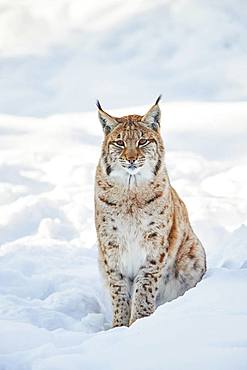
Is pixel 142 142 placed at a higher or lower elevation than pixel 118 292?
higher

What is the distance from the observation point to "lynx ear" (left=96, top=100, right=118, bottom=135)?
762 centimetres

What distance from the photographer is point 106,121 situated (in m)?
7.68

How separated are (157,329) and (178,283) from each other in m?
3.20

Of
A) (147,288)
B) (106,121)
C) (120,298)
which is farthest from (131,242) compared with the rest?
(106,121)

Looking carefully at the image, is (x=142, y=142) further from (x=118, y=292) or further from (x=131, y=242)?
(x=118, y=292)

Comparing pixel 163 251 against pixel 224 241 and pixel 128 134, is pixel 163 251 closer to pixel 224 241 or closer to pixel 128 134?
pixel 128 134

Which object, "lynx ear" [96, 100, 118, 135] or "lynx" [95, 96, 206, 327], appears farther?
"lynx ear" [96, 100, 118, 135]

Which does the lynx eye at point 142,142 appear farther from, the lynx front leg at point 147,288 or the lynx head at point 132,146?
the lynx front leg at point 147,288

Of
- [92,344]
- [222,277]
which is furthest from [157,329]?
[222,277]

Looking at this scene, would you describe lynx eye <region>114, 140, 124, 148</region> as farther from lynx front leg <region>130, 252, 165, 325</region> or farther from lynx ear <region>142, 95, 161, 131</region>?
lynx front leg <region>130, 252, 165, 325</region>

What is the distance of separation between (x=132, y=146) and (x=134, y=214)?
2.41 ft

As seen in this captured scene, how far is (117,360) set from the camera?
4281mm

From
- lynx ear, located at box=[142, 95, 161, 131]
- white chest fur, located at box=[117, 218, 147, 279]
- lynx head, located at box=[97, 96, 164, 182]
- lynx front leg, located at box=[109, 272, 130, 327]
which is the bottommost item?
lynx front leg, located at box=[109, 272, 130, 327]

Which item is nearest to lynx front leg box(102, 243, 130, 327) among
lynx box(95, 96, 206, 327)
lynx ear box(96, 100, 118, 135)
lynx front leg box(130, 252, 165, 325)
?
lynx box(95, 96, 206, 327)
